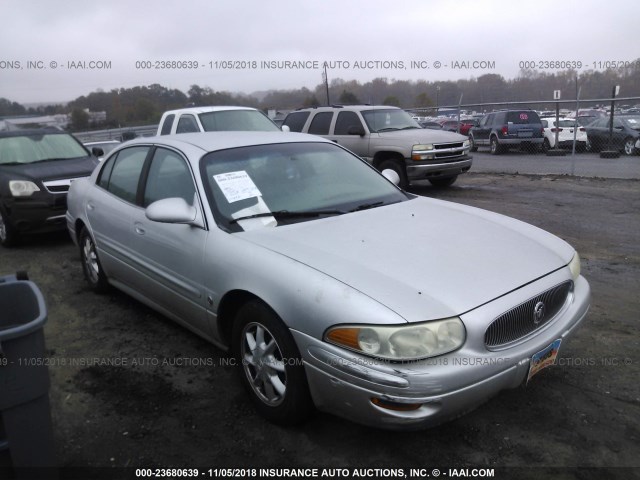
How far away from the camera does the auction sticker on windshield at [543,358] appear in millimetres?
2648

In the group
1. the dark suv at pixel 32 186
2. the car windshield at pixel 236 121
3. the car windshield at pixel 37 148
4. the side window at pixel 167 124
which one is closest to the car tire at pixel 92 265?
the dark suv at pixel 32 186

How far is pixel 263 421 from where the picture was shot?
117 inches

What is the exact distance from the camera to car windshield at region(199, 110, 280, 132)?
30.9ft

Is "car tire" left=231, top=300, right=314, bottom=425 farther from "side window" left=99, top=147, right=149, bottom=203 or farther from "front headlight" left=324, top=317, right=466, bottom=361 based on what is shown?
"side window" left=99, top=147, right=149, bottom=203

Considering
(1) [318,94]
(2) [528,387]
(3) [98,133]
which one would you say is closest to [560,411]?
(2) [528,387]

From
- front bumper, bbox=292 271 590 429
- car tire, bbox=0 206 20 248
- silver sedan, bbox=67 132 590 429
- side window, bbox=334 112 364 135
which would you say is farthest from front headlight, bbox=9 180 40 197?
side window, bbox=334 112 364 135

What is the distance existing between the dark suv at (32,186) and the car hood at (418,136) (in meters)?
5.36

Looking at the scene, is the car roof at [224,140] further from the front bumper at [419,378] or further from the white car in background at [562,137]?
the white car in background at [562,137]

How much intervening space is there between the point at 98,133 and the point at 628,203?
1707cm

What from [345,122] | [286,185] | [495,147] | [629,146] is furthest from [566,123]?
[286,185]

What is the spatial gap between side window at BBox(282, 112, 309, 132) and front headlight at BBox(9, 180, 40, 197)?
580cm

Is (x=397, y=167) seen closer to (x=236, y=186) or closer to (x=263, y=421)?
(x=236, y=186)

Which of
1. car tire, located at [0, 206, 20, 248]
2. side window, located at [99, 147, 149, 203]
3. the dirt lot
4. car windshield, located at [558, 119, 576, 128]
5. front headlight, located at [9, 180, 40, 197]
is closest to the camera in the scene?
the dirt lot

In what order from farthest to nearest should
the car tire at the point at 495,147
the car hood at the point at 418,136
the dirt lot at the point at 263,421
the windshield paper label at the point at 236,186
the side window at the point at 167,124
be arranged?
the car tire at the point at 495,147, the side window at the point at 167,124, the car hood at the point at 418,136, the windshield paper label at the point at 236,186, the dirt lot at the point at 263,421
